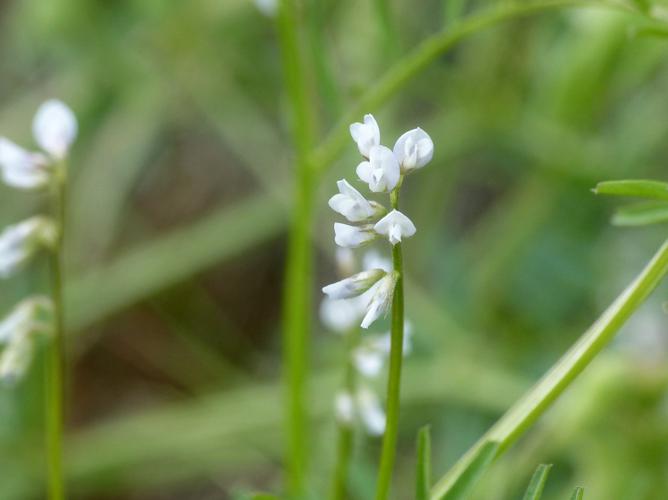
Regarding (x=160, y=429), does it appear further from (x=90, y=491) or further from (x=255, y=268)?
(x=255, y=268)

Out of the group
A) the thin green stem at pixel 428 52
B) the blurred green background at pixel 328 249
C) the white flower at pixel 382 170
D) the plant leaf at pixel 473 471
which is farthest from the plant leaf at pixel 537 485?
the blurred green background at pixel 328 249

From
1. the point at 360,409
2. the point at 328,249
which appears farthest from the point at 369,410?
the point at 328,249

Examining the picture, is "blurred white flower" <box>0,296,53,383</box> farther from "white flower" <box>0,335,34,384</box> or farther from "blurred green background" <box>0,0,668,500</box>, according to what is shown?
"blurred green background" <box>0,0,668,500</box>

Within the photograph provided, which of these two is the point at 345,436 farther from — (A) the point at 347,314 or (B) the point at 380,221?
(B) the point at 380,221

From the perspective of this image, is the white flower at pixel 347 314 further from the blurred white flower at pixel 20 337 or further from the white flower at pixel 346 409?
the blurred white flower at pixel 20 337

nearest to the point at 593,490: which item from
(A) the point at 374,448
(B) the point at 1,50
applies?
(A) the point at 374,448

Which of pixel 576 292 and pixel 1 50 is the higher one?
pixel 1 50
